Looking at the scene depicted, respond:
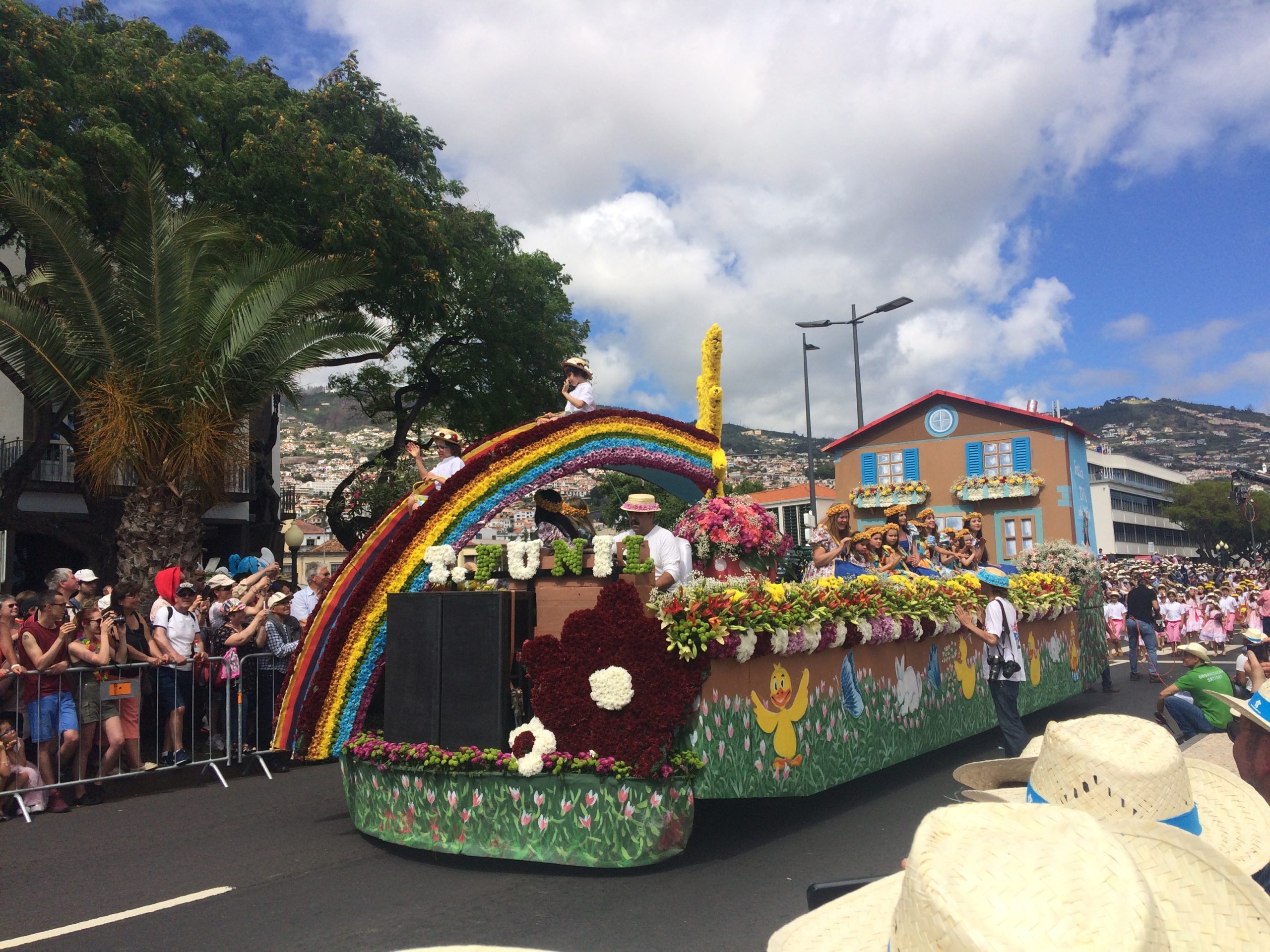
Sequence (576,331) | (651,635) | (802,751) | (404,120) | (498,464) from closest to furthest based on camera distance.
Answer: (651,635) < (802,751) < (498,464) < (404,120) < (576,331)

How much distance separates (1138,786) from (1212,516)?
3059 inches

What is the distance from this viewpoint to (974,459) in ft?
84.5

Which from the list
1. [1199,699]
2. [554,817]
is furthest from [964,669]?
[554,817]

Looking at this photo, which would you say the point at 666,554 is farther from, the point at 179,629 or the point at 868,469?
the point at 868,469

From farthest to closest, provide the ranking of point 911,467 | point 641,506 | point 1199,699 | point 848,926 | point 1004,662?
1. point 911,467
2. point 1004,662
3. point 1199,699
4. point 641,506
5. point 848,926

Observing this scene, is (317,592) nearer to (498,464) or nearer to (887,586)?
(498,464)

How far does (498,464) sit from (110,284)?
7.32 m

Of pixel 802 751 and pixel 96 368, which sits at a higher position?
pixel 96 368

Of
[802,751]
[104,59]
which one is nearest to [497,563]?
[802,751]

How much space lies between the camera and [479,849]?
5625mm

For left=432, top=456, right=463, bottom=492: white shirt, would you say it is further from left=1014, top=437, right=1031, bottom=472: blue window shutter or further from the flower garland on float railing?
left=1014, top=437, right=1031, bottom=472: blue window shutter

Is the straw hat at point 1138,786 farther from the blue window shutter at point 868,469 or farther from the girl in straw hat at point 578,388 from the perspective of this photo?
the blue window shutter at point 868,469

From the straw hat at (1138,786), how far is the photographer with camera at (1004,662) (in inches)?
187

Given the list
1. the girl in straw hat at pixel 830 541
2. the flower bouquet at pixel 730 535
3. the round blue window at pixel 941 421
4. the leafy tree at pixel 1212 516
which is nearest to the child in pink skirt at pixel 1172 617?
the round blue window at pixel 941 421
